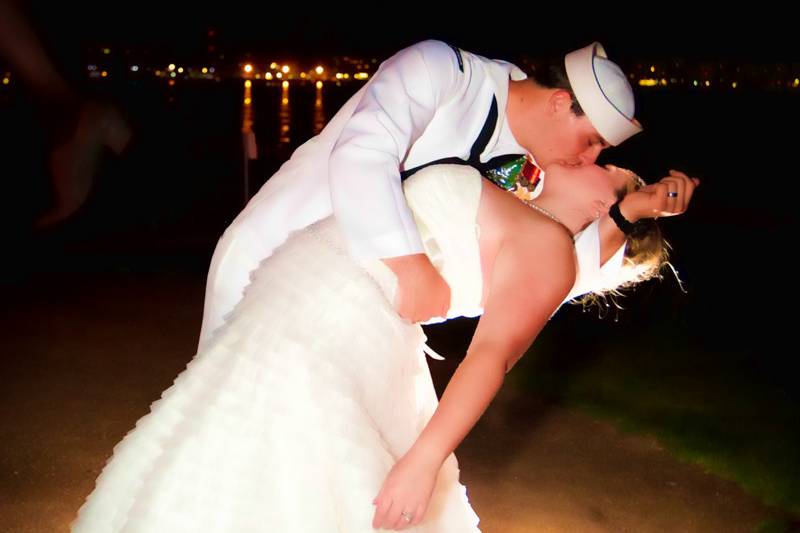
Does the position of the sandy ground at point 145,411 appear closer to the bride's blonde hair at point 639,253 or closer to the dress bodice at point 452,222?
the bride's blonde hair at point 639,253

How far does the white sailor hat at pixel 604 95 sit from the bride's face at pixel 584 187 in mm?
174

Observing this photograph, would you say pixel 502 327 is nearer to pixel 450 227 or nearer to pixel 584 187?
pixel 450 227

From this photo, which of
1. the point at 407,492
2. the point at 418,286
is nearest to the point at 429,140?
the point at 418,286

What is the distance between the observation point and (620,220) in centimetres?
227

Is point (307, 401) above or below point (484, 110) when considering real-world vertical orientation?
below

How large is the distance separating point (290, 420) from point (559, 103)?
1051 mm

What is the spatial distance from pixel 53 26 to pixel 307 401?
118cm

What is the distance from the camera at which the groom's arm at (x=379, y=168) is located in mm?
1809

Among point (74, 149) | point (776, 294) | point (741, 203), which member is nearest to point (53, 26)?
point (74, 149)

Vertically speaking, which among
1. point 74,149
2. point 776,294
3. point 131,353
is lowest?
point 776,294

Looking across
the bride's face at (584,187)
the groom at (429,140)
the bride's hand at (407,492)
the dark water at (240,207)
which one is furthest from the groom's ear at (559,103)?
the bride's hand at (407,492)

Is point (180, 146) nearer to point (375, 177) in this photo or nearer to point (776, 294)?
point (776, 294)

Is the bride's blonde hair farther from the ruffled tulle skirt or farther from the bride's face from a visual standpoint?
the ruffled tulle skirt

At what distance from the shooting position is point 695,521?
4203 millimetres
